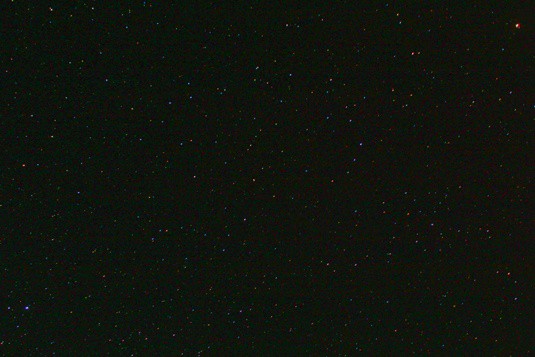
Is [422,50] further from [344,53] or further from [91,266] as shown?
[91,266]

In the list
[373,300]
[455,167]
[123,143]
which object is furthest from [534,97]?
[123,143]

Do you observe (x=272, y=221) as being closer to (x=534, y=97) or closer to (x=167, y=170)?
(x=167, y=170)

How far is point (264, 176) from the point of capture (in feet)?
1.18

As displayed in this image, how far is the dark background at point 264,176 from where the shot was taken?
0.34 m

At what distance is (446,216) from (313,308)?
0.12 metres

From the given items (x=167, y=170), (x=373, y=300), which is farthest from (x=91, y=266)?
(x=373, y=300)

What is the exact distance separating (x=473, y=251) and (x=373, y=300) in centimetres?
8

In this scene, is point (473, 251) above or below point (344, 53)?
below

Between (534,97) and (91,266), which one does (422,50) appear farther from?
(91,266)

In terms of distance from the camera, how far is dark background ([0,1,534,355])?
338 mm

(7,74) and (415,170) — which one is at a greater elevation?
(7,74)

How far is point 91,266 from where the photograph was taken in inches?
14.5

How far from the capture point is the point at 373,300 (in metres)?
0.39

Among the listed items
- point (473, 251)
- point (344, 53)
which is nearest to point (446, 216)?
point (473, 251)
